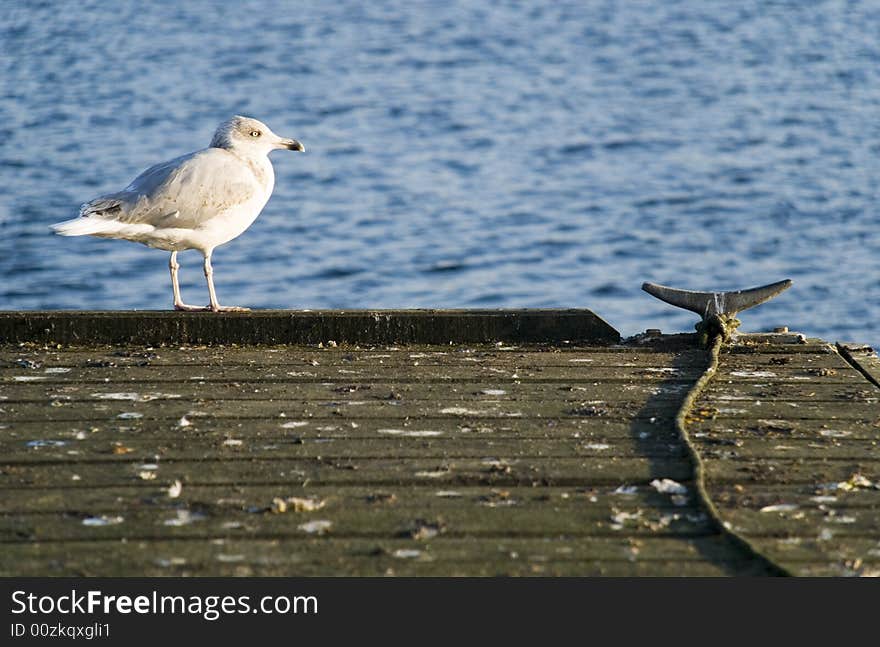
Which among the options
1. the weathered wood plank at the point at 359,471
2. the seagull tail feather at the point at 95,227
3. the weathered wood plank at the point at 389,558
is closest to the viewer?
the weathered wood plank at the point at 389,558

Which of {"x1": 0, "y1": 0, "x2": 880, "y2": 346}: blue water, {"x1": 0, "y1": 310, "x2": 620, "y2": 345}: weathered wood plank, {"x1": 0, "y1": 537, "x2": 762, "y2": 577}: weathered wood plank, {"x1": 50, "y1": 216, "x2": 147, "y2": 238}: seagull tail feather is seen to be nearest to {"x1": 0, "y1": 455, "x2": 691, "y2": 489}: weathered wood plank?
{"x1": 0, "y1": 537, "x2": 762, "y2": 577}: weathered wood plank

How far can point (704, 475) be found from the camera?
13.8ft

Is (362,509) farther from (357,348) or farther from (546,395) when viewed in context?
(357,348)

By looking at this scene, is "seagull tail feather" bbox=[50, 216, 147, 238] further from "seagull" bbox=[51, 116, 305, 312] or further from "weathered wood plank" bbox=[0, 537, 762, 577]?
"weathered wood plank" bbox=[0, 537, 762, 577]

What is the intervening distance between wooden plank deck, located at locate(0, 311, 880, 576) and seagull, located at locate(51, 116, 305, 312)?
79 centimetres

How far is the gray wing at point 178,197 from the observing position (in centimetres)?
678

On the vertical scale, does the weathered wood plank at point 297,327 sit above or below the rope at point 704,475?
below

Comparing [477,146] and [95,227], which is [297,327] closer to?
[95,227]

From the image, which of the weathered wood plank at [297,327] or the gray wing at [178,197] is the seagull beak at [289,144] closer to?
the gray wing at [178,197]

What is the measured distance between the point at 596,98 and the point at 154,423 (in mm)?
17797

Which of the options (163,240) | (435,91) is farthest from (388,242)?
(163,240)

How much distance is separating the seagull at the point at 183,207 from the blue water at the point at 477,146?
6.58 metres

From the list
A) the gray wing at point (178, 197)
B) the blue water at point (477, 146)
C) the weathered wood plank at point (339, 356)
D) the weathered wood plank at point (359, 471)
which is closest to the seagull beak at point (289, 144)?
the gray wing at point (178, 197)
